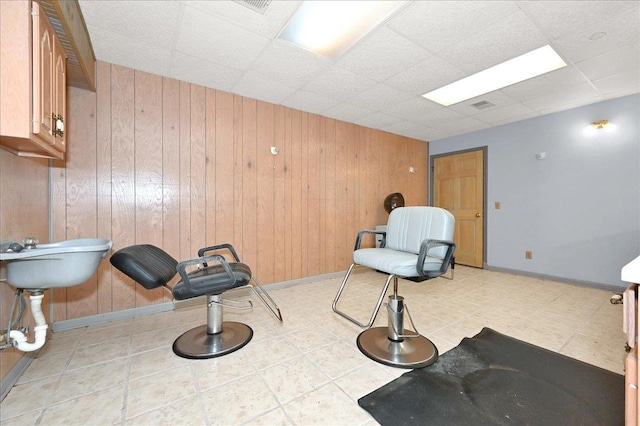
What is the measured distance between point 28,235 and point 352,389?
2320 mm

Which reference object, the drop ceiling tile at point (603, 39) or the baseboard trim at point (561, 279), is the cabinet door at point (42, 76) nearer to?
the drop ceiling tile at point (603, 39)

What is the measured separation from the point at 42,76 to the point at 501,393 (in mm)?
3082

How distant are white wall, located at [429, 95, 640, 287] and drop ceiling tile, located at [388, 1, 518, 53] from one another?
9.11 ft

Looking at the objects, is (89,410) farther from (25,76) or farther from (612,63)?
(612,63)

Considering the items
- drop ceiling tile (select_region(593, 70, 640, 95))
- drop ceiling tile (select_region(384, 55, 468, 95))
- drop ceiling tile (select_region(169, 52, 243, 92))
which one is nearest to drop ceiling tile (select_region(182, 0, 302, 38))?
drop ceiling tile (select_region(169, 52, 243, 92))

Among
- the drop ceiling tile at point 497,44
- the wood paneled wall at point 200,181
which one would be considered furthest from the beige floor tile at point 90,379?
the drop ceiling tile at point 497,44

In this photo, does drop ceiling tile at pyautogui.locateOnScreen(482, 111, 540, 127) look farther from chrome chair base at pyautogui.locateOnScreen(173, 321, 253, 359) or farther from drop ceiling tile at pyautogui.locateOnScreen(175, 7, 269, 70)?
chrome chair base at pyautogui.locateOnScreen(173, 321, 253, 359)

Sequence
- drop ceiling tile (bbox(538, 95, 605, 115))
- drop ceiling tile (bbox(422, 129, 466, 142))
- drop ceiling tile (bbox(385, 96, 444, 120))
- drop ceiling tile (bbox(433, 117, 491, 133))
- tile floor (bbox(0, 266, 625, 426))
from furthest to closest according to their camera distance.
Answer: drop ceiling tile (bbox(422, 129, 466, 142)) → drop ceiling tile (bbox(433, 117, 491, 133)) → drop ceiling tile (bbox(385, 96, 444, 120)) → drop ceiling tile (bbox(538, 95, 605, 115)) → tile floor (bbox(0, 266, 625, 426))

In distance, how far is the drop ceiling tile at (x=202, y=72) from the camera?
2370 mm

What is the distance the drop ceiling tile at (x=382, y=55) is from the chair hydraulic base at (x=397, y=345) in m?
2.00

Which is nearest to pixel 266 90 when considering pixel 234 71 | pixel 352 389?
pixel 234 71

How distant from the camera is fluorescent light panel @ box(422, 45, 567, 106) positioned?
244 centimetres

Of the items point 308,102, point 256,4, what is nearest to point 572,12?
point 256,4

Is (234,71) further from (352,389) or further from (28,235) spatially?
(352,389)
